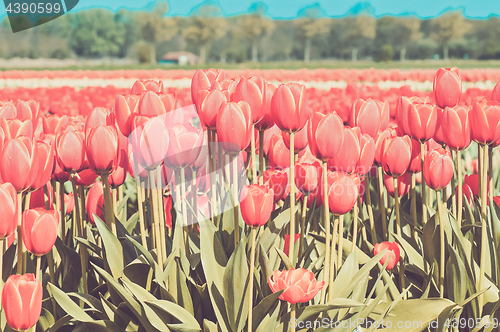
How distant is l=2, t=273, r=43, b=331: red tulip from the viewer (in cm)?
119

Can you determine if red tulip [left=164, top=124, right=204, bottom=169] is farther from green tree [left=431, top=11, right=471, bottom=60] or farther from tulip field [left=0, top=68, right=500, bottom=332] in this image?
green tree [left=431, top=11, right=471, bottom=60]

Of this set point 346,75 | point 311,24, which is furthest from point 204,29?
point 346,75

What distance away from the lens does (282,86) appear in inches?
55.4

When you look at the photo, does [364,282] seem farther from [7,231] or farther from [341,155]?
[7,231]

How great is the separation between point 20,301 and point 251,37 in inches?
2769

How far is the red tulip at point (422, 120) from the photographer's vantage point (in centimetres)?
172

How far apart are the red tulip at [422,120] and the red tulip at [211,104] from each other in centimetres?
75

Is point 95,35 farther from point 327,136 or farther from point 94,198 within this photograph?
point 327,136

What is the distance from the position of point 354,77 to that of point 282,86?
554 inches

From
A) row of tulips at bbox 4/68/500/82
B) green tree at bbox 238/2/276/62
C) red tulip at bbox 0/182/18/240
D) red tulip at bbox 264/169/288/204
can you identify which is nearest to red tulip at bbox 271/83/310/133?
red tulip at bbox 264/169/288/204

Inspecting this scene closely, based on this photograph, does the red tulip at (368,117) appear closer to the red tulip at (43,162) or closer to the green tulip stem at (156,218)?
the green tulip stem at (156,218)

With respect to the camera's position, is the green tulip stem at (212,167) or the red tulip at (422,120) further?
the red tulip at (422,120)

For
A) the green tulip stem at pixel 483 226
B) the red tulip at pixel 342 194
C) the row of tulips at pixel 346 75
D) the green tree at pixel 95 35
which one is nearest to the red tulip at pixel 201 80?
the red tulip at pixel 342 194

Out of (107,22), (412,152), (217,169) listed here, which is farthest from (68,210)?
(107,22)
